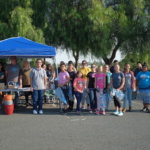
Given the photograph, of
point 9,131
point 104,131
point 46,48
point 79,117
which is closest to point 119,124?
point 104,131

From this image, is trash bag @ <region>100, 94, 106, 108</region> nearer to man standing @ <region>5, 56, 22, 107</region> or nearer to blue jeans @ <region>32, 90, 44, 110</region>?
blue jeans @ <region>32, 90, 44, 110</region>

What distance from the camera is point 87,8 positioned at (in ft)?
45.2

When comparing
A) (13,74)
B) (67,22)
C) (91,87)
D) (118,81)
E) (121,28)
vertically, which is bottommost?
(91,87)

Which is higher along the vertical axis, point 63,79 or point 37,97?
point 63,79

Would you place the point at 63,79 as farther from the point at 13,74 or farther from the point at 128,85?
the point at 128,85

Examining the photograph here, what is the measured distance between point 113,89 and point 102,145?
2874 millimetres

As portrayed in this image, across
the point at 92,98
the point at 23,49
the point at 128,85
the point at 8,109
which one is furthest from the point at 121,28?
the point at 8,109

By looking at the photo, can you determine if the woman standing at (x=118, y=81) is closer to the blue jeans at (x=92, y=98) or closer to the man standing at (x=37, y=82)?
the blue jeans at (x=92, y=98)

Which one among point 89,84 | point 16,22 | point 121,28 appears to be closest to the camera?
point 89,84

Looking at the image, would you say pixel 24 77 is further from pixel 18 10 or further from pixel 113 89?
pixel 18 10

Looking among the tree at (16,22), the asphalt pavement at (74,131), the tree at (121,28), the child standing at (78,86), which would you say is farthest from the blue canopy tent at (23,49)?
the tree at (121,28)

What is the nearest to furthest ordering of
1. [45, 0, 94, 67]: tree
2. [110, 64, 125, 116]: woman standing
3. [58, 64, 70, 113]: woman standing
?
[110, 64, 125, 116]: woman standing, [58, 64, 70, 113]: woman standing, [45, 0, 94, 67]: tree

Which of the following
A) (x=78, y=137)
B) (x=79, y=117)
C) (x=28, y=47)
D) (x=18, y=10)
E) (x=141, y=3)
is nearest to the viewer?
(x=78, y=137)

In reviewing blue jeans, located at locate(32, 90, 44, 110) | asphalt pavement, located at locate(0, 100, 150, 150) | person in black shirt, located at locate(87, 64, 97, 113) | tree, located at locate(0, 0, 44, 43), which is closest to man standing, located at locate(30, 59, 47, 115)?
blue jeans, located at locate(32, 90, 44, 110)
